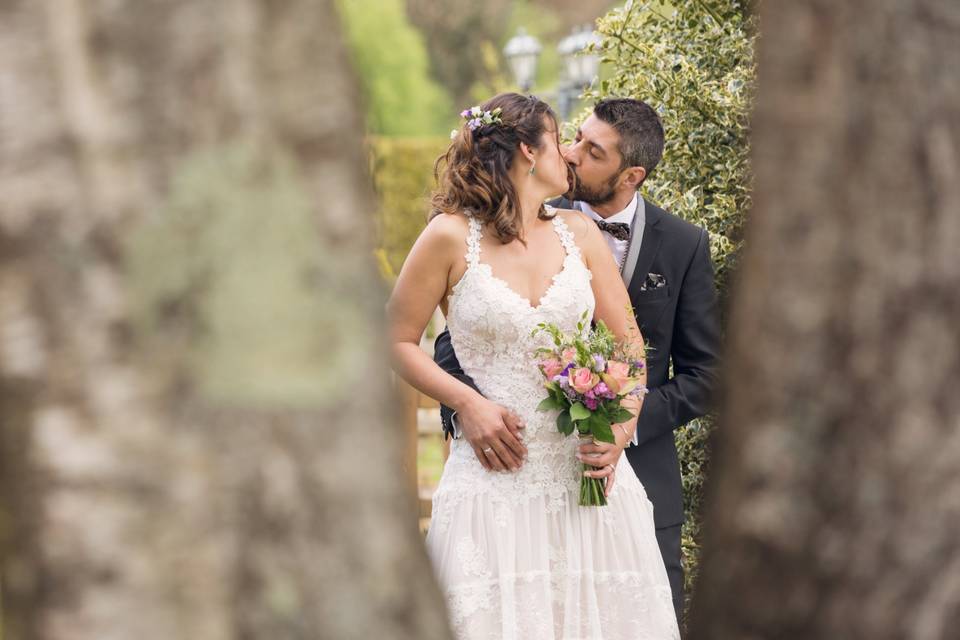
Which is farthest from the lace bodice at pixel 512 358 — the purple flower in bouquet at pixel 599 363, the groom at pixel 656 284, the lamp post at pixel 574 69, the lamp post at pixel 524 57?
the lamp post at pixel 524 57

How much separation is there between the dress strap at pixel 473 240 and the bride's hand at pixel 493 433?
46 centimetres

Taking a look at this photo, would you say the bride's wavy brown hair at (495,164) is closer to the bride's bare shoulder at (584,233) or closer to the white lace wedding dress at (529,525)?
the white lace wedding dress at (529,525)

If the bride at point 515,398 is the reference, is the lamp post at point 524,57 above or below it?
above

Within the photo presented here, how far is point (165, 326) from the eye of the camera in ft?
3.93

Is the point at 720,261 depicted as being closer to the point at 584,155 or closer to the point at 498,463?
the point at 584,155

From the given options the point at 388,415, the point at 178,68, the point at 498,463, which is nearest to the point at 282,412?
the point at 388,415

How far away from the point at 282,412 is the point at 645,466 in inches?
144

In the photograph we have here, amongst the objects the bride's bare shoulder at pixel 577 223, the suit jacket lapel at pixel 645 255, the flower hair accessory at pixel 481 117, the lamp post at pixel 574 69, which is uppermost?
the lamp post at pixel 574 69

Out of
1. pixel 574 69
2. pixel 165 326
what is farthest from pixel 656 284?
pixel 574 69

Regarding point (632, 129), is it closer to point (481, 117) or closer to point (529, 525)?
point (481, 117)

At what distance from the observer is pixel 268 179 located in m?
1.23

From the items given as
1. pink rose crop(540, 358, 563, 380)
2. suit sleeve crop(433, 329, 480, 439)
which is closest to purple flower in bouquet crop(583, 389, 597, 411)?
pink rose crop(540, 358, 563, 380)

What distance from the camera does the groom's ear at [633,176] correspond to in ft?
16.0

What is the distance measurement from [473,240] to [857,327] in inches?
116
